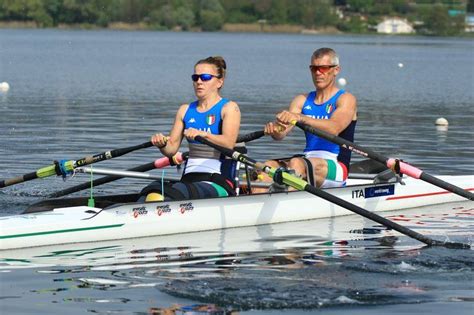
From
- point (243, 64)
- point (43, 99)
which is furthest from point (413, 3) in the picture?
point (43, 99)

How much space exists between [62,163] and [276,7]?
16060 centimetres

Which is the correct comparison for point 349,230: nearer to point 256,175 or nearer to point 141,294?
point 256,175

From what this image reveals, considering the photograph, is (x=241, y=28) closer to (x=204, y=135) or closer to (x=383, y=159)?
(x=383, y=159)

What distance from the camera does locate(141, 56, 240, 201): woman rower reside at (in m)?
12.3

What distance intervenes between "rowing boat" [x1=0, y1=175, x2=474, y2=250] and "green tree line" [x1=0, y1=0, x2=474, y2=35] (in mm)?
118537

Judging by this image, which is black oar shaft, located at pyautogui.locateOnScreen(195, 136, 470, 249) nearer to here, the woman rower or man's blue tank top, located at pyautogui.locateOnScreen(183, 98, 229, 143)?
the woman rower

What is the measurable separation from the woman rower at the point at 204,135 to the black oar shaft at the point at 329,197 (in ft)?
0.67

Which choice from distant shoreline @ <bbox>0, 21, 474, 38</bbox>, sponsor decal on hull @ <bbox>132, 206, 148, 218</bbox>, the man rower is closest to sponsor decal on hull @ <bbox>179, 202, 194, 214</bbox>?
sponsor decal on hull @ <bbox>132, 206, 148, 218</bbox>

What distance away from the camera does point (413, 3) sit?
193m

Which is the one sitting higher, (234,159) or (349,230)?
(234,159)

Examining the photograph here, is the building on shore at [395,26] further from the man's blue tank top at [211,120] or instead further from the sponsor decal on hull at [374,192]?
the man's blue tank top at [211,120]

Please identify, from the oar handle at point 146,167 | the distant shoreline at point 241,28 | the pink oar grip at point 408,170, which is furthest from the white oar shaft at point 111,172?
the distant shoreline at point 241,28

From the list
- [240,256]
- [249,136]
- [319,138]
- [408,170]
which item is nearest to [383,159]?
[408,170]

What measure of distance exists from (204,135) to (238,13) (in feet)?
523
